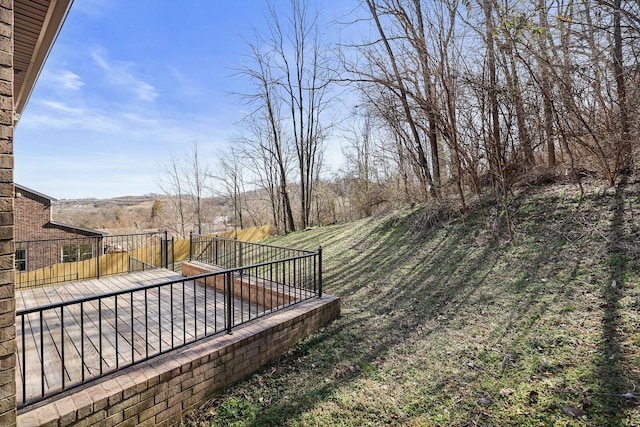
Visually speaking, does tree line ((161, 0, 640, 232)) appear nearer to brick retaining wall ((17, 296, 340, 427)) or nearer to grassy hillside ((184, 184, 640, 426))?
grassy hillside ((184, 184, 640, 426))

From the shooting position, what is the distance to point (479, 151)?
18.0 feet

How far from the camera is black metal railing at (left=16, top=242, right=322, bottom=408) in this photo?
230 centimetres

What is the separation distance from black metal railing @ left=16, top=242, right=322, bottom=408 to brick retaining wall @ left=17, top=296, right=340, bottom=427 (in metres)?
0.15

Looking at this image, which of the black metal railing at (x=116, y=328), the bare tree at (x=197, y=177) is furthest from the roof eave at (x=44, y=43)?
the bare tree at (x=197, y=177)

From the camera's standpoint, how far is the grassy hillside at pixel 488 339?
2.22m

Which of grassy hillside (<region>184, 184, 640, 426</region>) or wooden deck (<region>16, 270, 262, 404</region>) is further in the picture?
wooden deck (<region>16, 270, 262, 404</region>)

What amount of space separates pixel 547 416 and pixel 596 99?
479 cm

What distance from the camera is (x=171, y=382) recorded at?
243 cm

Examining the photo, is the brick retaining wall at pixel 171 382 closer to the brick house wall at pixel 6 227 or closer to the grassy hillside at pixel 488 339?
the grassy hillside at pixel 488 339

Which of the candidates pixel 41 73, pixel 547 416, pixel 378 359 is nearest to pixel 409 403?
pixel 378 359

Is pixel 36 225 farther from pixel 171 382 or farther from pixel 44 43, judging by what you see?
pixel 171 382

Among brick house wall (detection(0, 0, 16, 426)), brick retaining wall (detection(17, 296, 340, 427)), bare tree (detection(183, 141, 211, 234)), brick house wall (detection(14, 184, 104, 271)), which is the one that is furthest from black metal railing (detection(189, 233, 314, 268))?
bare tree (detection(183, 141, 211, 234))

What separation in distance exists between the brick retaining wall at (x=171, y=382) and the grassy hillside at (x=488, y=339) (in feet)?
0.51

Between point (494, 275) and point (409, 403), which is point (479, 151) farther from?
point (409, 403)
